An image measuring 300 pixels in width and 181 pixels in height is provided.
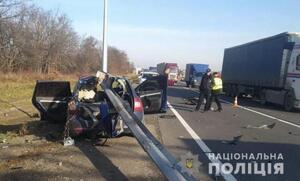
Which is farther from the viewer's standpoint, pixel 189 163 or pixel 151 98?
pixel 151 98

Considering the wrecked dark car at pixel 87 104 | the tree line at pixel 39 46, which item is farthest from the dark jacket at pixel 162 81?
the tree line at pixel 39 46

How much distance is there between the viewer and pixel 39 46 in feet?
227

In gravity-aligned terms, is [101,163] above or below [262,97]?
above

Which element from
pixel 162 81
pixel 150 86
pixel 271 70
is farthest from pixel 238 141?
pixel 271 70

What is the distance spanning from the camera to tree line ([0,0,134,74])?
5788 cm

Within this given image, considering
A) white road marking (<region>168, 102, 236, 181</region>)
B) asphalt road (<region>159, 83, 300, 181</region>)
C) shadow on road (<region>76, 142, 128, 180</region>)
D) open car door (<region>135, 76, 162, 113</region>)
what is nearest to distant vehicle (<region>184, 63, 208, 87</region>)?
asphalt road (<region>159, 83, 300, 181</region>)

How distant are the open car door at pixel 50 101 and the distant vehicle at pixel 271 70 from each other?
12.9 metres

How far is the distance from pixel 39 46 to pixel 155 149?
6408 cm

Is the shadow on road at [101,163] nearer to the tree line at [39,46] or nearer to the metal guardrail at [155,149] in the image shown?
the metal guardrail at [155,149]

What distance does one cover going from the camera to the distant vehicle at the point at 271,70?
22.9 meters

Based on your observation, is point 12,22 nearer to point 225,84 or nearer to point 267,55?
point 225,84

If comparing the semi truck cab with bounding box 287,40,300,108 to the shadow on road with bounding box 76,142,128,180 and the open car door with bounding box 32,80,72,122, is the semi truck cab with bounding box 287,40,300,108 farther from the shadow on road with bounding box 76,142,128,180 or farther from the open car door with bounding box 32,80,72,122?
the shadow on road with bounding box 76,142,128,180

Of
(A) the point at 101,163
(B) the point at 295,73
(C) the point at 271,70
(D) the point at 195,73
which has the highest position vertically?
(B) the point at 295,73

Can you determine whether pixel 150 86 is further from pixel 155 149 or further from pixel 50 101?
pixel 155 149
